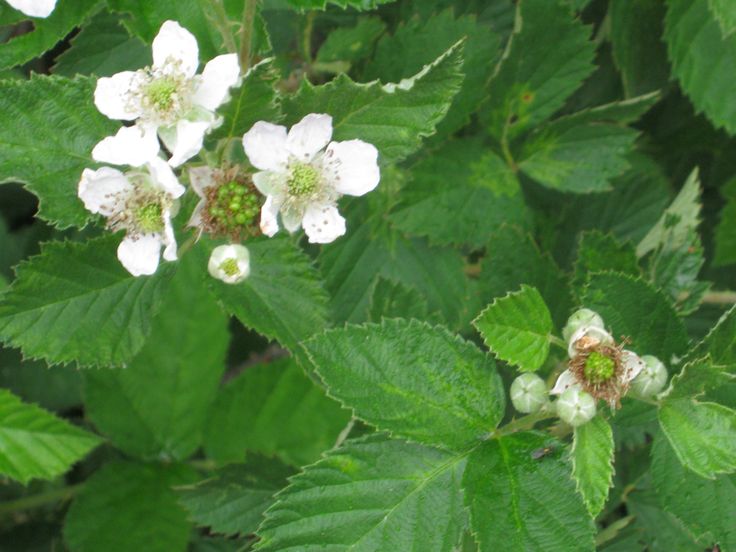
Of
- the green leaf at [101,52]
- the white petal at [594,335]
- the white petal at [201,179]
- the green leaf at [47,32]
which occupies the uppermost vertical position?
the green leaf at [47,32]

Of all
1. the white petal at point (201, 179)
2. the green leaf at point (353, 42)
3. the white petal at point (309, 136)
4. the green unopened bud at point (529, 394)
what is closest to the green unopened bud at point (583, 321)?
the green unopened bud at point (529, 394)

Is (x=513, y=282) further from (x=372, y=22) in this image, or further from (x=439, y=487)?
(x=372, y=22)

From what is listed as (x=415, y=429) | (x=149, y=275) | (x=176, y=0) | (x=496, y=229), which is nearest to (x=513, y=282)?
(x=496, y=229)

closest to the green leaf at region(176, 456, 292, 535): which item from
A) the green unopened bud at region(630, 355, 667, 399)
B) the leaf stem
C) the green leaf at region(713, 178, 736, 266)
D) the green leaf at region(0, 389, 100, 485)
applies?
the green leaf at region(0, 389, 100, 485)

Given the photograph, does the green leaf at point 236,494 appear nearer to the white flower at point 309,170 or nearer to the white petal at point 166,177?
the white flower at point 309,170

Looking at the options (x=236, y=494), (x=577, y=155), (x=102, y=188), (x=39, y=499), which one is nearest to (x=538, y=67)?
Answer: (x=577, y=155)

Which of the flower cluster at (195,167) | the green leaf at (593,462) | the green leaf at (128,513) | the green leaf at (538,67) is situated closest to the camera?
the green leaf at (593,462)

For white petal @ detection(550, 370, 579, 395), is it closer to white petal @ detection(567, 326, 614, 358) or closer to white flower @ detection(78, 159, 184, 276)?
white petal @ detection(567, 326, 614, 358)
